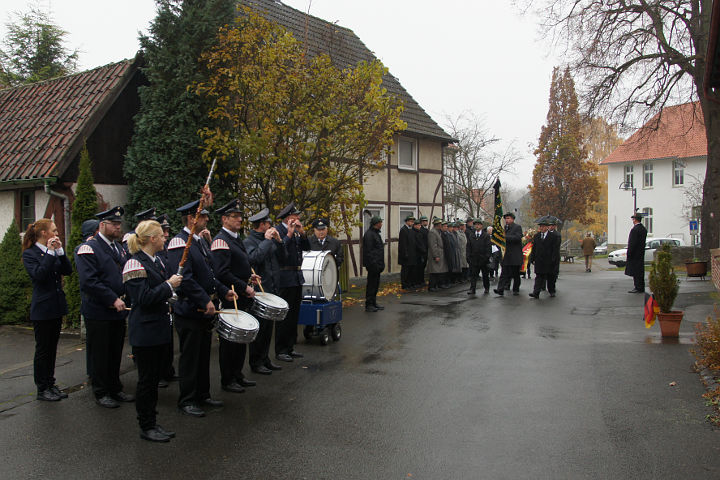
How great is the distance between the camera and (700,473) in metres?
4.44

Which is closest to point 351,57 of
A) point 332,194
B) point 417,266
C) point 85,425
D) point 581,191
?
point 417,266

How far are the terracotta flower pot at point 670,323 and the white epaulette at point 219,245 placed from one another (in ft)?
22.9

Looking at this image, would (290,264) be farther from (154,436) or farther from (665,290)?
(665,290)

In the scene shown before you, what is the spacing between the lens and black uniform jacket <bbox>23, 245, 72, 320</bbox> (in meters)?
6.32

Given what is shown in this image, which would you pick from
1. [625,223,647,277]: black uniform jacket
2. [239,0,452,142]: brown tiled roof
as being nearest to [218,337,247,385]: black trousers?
[239,0,452,142]: brown tiled roof

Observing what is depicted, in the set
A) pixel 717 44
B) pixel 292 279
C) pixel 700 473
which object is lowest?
pixel 700 473

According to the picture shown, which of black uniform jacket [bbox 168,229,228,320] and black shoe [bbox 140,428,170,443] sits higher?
black uniform jacket [bbox 168,229,228,320]

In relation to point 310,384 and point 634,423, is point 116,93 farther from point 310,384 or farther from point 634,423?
point 634,423

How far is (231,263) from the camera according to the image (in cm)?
669

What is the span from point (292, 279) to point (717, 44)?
6.95m

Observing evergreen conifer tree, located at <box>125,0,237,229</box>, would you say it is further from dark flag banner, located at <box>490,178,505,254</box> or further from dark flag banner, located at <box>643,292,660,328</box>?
dark flag banner, located at <box>643,292,660,328</box>

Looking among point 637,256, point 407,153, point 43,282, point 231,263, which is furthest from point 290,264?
point 407,153

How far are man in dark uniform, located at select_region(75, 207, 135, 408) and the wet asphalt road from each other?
0.32 metres

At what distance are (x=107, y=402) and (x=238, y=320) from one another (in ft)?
5.52
